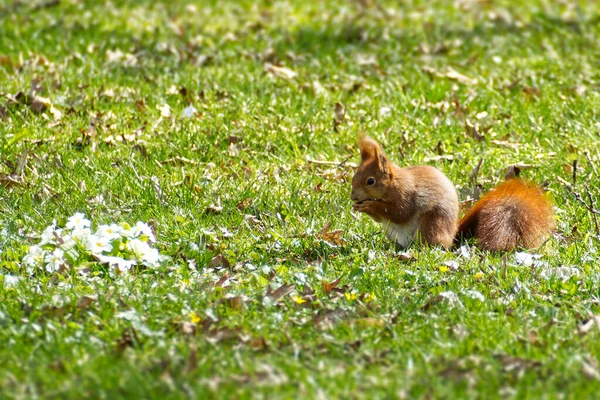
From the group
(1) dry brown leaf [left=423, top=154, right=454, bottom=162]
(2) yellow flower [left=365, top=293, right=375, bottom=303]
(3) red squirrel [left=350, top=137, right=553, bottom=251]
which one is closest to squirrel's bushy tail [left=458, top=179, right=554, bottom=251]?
(3) red squirrel [left=350, top=137, right=553, bottom=251]

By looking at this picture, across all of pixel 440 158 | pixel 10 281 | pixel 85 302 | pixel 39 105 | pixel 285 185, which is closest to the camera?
pixel 85 302

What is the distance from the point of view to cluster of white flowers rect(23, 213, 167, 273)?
4020mm

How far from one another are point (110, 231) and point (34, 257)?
322 mm

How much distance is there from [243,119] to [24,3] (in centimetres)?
377

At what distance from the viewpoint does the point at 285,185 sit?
17.0 ft

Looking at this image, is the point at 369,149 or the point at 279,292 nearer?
the point at 279,292

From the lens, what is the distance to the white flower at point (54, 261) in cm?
399

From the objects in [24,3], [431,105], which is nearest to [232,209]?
[431,105]

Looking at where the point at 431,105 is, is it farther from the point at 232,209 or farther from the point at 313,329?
the point at 313,329

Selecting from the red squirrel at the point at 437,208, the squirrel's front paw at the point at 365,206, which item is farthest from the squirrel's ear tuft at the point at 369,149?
the squirrel's front paw at the point at 365,206

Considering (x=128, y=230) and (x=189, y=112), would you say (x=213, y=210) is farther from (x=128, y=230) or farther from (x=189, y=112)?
(x=189, y=112)

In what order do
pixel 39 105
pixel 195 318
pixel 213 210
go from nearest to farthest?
pixel 195 318 → pixel 213 210 → pixel 39 105

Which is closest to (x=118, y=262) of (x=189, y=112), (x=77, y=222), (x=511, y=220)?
(x=77, y=222)

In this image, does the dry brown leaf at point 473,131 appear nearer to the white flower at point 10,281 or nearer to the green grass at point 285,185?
the green grass at point 285,185
